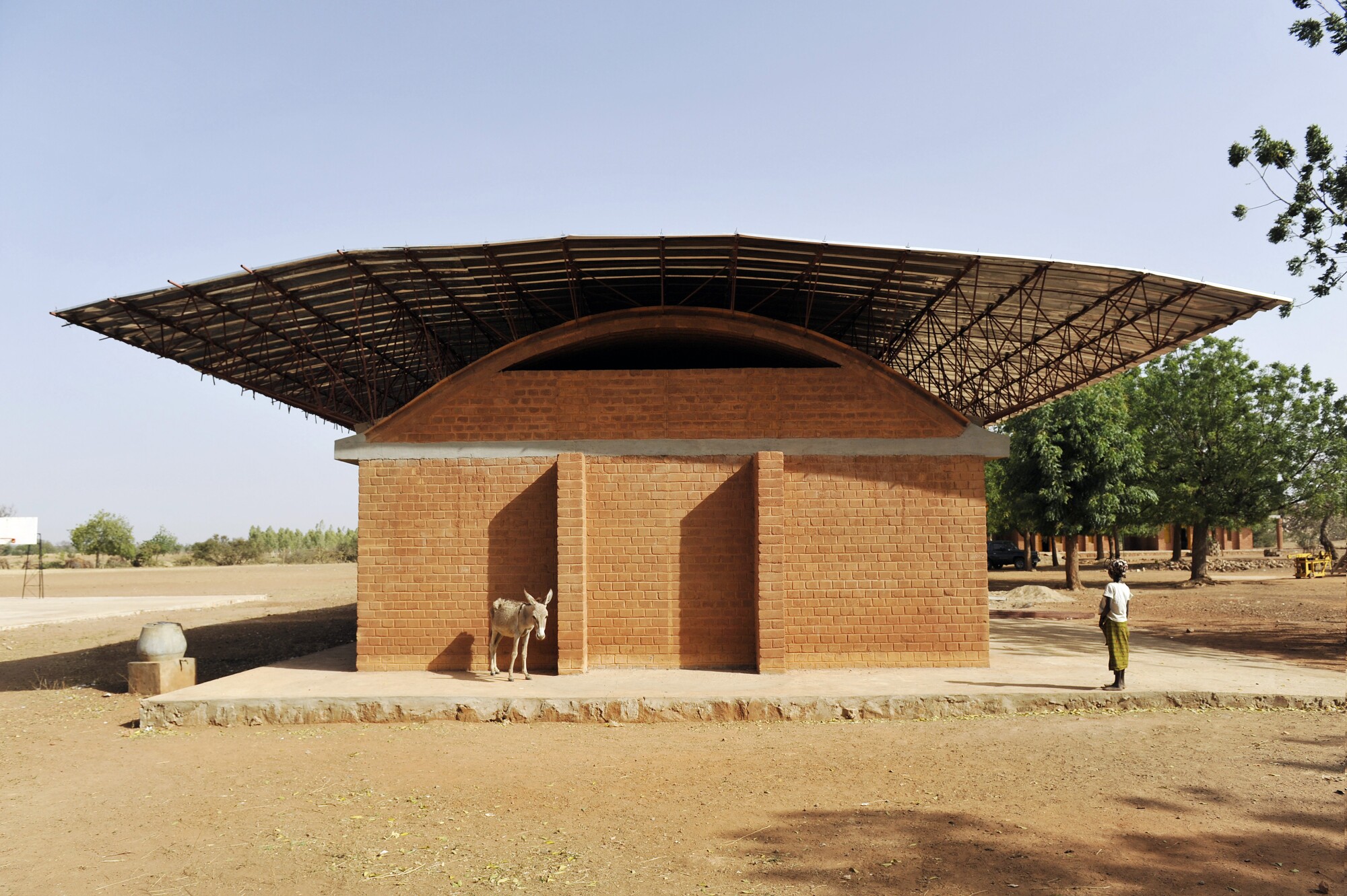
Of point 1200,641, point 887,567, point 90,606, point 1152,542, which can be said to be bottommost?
point 90,606

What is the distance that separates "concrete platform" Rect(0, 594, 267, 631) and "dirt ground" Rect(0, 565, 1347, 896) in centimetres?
1659

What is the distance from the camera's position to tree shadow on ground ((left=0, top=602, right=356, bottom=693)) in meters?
15.4

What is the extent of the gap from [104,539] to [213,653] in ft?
188

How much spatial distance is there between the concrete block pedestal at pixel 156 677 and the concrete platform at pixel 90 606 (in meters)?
14.0

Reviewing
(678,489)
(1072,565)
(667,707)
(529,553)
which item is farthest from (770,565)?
(1072,565)

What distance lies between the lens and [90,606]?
31.2 meters

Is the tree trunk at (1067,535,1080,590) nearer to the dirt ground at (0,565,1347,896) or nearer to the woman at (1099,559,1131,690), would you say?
the woman at (1099,559,1131,690)

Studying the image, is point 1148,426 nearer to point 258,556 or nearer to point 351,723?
point 351,723

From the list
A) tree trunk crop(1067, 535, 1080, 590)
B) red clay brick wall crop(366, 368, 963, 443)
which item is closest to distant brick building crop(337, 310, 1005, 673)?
red clay brick wall crop(366, 368, 963, 443)

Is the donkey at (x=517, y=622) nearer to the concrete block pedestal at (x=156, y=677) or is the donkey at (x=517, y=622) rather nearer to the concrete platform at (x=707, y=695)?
the concrete platform at (x=707, y=695)

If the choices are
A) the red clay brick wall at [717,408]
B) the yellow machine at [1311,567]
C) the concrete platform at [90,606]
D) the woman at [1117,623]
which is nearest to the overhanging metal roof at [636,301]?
the red clay brick wall at [717,408]

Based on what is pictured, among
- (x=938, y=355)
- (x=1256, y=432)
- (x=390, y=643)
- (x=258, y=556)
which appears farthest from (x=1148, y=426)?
(x=258, y=556)

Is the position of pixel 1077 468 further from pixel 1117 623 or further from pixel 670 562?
pixel 670 562

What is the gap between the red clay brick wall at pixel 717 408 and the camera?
517 inches
